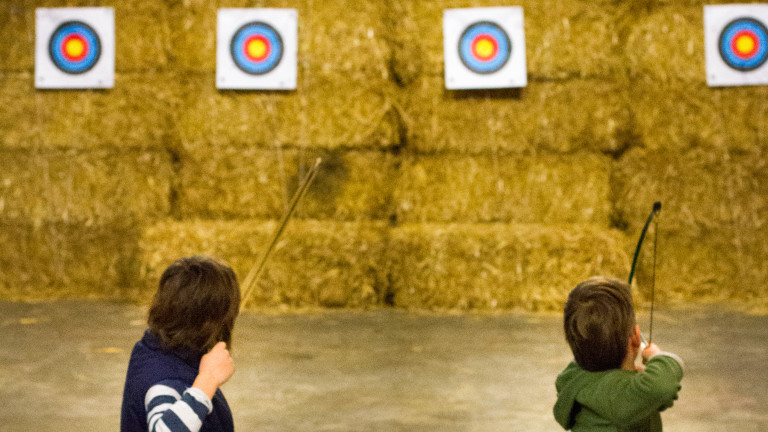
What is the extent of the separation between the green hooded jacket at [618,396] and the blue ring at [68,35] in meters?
3.72

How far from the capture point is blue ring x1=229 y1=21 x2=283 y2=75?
175 inches

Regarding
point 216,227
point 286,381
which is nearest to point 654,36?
point 216,227

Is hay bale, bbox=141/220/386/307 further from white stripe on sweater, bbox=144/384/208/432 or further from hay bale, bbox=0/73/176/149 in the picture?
white stripe on sweater, bbox=144/384/208/432

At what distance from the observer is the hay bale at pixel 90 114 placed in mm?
4559

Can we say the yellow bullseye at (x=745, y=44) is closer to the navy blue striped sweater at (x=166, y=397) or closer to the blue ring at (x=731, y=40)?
the blue ring at (x=731, y=40)

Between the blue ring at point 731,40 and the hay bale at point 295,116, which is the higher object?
the blue ring at point 731,40

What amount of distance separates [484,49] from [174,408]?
351 cm

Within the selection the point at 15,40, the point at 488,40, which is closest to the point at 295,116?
the point at 488,40

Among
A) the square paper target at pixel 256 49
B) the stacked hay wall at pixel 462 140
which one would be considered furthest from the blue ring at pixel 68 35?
the square paper target at pixel 256 49

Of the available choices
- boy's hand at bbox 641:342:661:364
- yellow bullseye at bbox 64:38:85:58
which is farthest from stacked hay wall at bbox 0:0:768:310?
boy's hand at bbox 641:342:661:364

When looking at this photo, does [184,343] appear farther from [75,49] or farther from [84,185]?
[75,49]

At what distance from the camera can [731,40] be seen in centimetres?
449

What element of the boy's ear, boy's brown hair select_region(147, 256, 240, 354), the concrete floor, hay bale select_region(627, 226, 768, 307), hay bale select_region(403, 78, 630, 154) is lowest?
the concrete floor

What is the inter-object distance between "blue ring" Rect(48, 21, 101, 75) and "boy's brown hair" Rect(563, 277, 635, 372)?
3.75 meters
